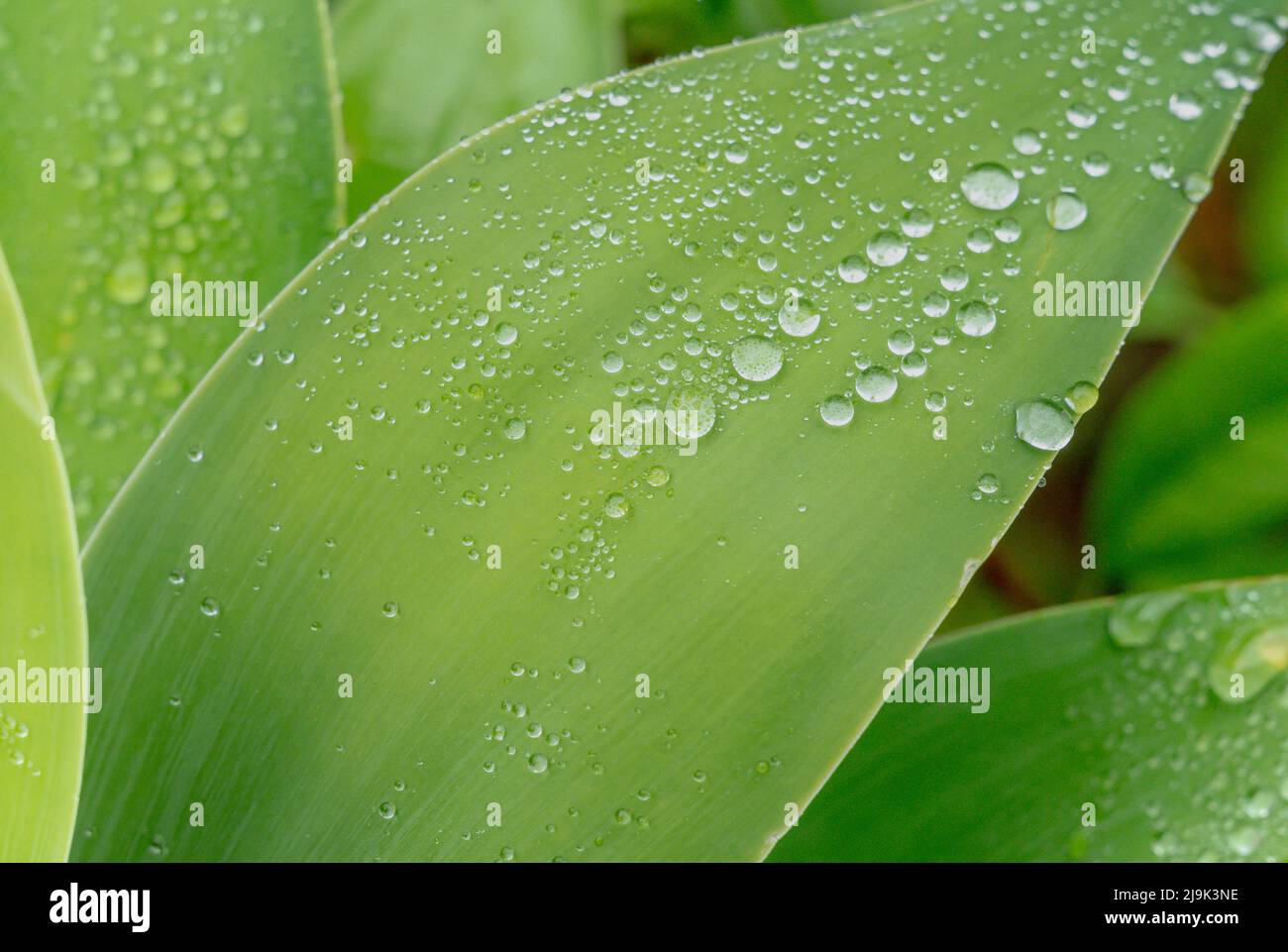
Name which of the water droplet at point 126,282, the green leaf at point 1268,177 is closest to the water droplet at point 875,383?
the water droplet at point 126,282

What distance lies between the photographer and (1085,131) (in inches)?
16.3

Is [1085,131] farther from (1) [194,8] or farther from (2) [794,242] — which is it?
(1) [194,8]

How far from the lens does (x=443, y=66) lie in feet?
2.06

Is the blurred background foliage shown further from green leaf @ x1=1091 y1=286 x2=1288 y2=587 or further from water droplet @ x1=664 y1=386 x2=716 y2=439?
water droplet @ x1=664 y1=386 x2=716 y2=439

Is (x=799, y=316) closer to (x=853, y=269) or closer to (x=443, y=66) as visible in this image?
(x=853, y=269)

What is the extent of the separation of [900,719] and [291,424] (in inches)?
14.8

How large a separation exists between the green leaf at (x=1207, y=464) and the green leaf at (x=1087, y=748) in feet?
0.73

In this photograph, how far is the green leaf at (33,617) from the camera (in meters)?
0.38

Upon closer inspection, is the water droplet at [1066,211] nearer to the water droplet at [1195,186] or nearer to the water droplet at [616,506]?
the water droplet at [1195,186]

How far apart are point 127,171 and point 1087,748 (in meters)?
0.63

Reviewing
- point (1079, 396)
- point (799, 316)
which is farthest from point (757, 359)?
point (1079, 396)

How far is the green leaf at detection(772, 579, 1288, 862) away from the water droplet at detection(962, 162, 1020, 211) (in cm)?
25

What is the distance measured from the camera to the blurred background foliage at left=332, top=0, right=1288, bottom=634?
2.04 ft
